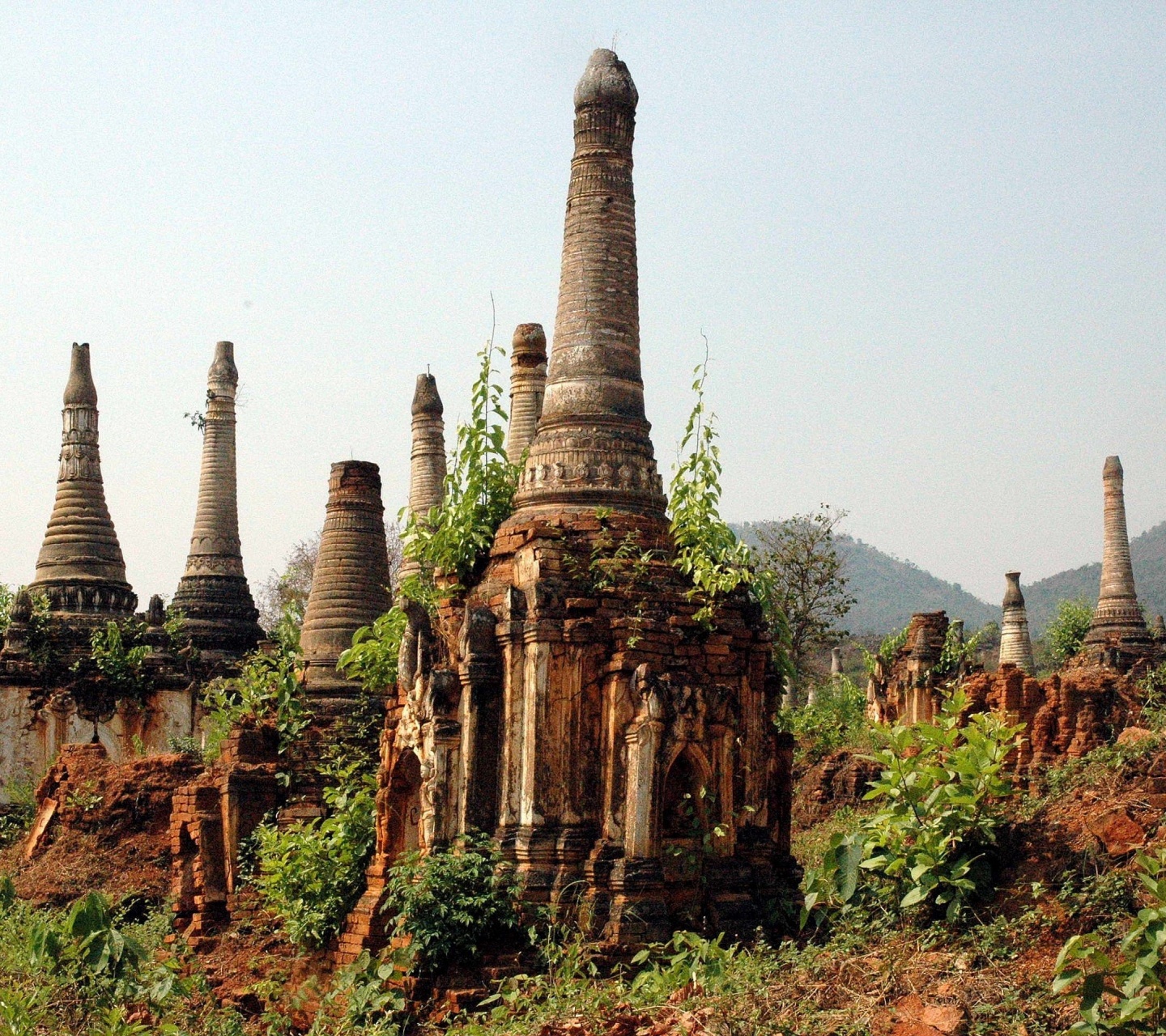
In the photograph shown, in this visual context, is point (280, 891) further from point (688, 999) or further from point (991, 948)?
point (991, 948)

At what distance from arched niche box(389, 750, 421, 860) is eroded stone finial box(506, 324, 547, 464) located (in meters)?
5.84

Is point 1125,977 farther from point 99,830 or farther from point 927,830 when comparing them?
point 99,830

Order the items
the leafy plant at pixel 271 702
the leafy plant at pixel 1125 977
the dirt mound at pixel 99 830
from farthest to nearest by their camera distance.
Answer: the dirt mound at pixel 99 830 → the leafy plant at pixel 271 702 → the leafy plant at pixel 1125 977

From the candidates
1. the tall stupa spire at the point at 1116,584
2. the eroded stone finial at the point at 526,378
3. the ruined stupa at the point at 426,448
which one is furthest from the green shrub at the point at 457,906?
the tall stupa spire at the point at 1116,584

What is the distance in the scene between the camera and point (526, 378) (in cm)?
1923

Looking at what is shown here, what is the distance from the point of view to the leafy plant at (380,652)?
14547mm

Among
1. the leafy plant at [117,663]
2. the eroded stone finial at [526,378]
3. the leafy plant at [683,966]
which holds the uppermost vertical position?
the eroded stone finial at [526,378]

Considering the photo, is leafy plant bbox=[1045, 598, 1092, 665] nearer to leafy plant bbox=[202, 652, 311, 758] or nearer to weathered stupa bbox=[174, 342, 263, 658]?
weathered stupa bbox=[174, 342, 263, 658]

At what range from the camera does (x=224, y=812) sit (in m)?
16.4

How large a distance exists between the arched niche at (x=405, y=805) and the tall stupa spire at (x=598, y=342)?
94.1 inches

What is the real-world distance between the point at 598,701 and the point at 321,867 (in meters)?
3.11

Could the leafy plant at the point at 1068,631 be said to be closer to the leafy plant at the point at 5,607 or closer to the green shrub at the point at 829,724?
the green shrub at the point at 829,724

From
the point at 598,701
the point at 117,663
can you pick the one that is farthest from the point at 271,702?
the point at 117,663

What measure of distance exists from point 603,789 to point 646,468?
9.63ft
